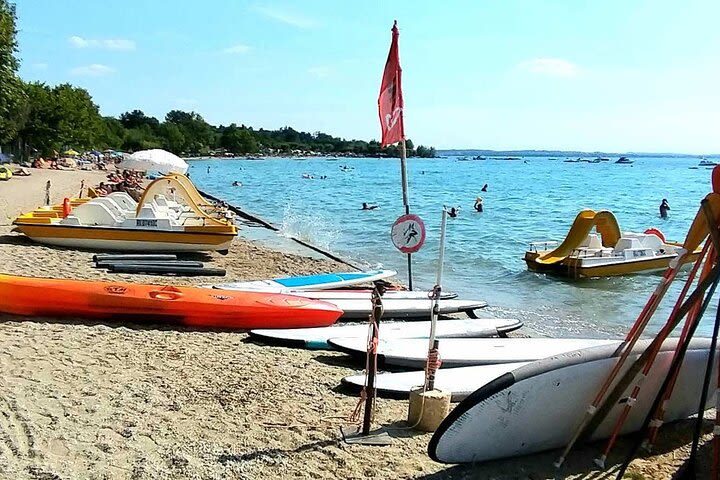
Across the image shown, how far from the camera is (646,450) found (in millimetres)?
5418

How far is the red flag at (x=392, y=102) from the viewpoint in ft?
27.5

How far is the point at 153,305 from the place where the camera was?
28.8 feet

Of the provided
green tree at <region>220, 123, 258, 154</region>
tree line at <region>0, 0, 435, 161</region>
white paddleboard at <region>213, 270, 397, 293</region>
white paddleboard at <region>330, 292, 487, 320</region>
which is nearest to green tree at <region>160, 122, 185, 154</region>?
tree line at <region>0, 0, 435, 161</region>

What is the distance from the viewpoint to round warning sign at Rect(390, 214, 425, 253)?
6324 mm

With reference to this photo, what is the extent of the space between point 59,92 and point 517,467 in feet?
251

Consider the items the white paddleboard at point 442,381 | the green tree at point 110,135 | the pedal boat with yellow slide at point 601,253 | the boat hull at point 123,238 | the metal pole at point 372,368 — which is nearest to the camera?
the metal pole at point 372,368

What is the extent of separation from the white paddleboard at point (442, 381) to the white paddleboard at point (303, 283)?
4778 millimetres

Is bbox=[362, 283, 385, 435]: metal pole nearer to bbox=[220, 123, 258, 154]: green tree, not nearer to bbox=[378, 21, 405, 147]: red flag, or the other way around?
bbox=[378, 21, 405, 147]: red flag

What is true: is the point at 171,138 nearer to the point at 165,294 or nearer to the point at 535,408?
the point at 165,294

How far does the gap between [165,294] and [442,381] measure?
4168mm

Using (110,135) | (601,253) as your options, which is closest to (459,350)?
(601,253)

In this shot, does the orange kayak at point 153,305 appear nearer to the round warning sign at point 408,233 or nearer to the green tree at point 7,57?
the round warning sign at point 408,233

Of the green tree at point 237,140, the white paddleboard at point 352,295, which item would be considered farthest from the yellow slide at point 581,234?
the green tree at point 237,140

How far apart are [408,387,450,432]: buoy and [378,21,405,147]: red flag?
3.84 m
